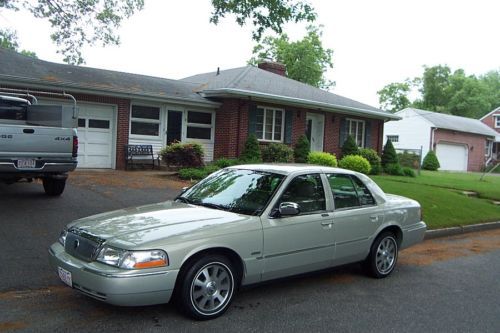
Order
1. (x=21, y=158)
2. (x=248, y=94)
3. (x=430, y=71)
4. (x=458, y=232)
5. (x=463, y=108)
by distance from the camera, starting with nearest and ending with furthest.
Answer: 1. (x=21, y=158)
2. (x=458, y=232)
3. (x=248, y=94)
4. (x=463, y=108)
5. (x=430, y=71)

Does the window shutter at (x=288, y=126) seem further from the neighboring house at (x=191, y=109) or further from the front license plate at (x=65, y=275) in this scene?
the front license plate at (x=65, y=275)

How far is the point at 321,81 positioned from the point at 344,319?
159 feet

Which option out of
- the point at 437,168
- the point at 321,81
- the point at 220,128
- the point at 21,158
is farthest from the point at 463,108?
the point at 21,158

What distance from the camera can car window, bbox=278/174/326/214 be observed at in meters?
5.59

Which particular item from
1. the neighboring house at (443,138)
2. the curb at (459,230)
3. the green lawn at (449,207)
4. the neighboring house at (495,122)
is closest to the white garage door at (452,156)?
the neighboring house at (443,138)

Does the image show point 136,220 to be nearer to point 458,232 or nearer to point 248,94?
point 458,232

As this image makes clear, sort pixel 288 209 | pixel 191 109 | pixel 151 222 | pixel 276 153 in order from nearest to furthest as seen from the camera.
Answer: pixel 151 222 < pixel 288 209 < pixel 191 109 < pixel 276 153

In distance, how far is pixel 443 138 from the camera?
38.7m

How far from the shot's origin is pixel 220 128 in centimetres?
1941

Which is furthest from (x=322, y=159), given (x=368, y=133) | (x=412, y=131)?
(x=412, y=131)

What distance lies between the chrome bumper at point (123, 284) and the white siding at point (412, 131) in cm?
3526

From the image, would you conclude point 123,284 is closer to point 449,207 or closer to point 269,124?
point 449,207

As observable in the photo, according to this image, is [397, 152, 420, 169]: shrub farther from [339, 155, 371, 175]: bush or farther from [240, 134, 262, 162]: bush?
[240, 134, 262, 162]: bush

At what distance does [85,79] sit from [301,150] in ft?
29.2
